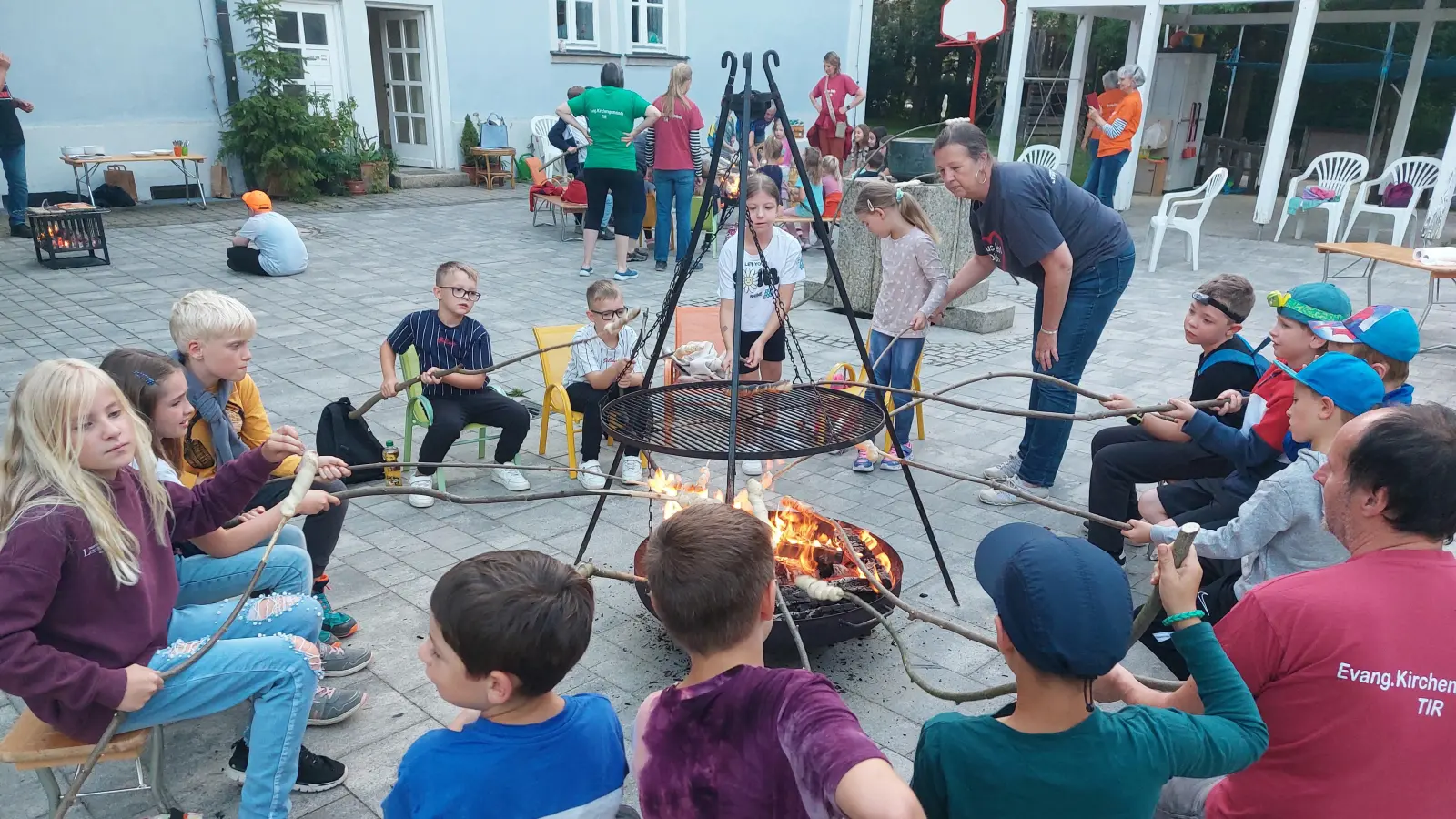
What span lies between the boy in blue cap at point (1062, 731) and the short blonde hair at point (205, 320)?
273cm

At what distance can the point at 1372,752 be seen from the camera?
1.76 m

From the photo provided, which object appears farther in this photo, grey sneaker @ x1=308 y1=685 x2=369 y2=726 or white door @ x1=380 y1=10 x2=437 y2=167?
white door @ x1=380 y1=10 x2=437 y2=167

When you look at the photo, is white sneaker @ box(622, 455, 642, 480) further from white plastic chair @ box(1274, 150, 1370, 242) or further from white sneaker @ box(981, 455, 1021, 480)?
white plastic chair @ box(1274, 150, 1370, 242)

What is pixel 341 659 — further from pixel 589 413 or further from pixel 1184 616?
pixel 1184 616

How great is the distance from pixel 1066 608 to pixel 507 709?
3.41 feet

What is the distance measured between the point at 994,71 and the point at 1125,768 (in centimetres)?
2955

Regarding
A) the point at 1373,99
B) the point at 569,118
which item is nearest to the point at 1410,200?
the point at 569,118

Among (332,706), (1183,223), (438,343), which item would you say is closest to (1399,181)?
(1183,223)

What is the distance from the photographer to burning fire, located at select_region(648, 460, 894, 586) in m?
3.42

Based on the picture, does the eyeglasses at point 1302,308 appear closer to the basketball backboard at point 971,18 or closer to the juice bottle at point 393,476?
the juice bottle at point 393,476

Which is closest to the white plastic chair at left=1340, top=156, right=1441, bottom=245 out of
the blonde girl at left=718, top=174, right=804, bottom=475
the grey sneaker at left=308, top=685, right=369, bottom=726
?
the blonde girl at left=718, top=174, right=804, bottom=475

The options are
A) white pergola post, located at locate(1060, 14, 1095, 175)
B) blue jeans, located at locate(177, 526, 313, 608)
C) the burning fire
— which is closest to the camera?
blue jeans, located at locate(177, 526, 313, 608)

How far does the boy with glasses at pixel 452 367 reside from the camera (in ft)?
15.3

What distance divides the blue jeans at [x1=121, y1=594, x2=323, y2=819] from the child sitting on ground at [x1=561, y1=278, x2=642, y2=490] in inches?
98.8
